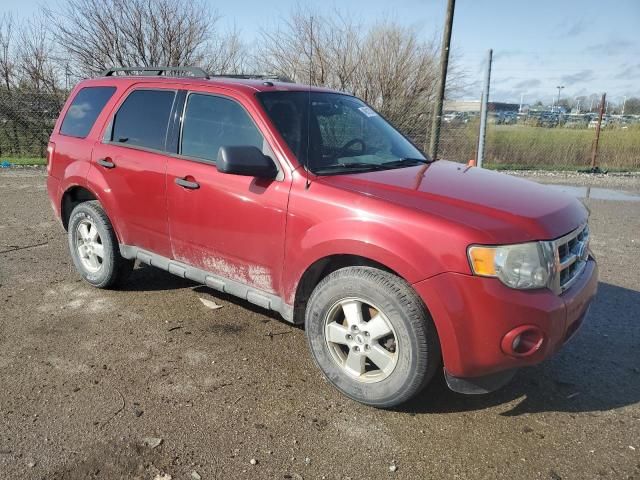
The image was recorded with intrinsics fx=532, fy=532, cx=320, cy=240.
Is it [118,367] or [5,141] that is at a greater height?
[5,141]

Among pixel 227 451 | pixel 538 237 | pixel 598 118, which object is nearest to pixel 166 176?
pixel 227 451

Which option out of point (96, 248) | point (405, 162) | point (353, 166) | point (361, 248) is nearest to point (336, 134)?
point (353, 166)

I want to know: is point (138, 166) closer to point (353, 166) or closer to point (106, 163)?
point (106, 163)

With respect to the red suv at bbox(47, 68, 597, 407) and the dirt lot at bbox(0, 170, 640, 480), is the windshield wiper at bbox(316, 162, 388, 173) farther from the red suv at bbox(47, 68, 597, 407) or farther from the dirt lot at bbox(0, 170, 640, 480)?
the dirt lot at bbox(0, 170, 640, 480)

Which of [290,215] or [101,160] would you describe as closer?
[290,215]

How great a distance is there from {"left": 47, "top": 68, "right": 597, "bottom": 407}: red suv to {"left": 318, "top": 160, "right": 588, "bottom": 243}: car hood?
0.5 inches

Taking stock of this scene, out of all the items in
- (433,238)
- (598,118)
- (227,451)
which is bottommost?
(227,451)

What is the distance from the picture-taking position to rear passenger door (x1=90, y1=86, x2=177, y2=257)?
4176mm

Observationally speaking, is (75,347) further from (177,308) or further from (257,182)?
(257,182)

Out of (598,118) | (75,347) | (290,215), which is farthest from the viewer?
(598,118)

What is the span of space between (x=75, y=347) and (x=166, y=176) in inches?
55.4

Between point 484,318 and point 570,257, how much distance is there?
0.75 meters

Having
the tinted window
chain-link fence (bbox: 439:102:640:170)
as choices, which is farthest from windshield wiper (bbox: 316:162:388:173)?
chain-link fence (bbox: 439:102:640:170)

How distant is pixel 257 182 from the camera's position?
351cm
